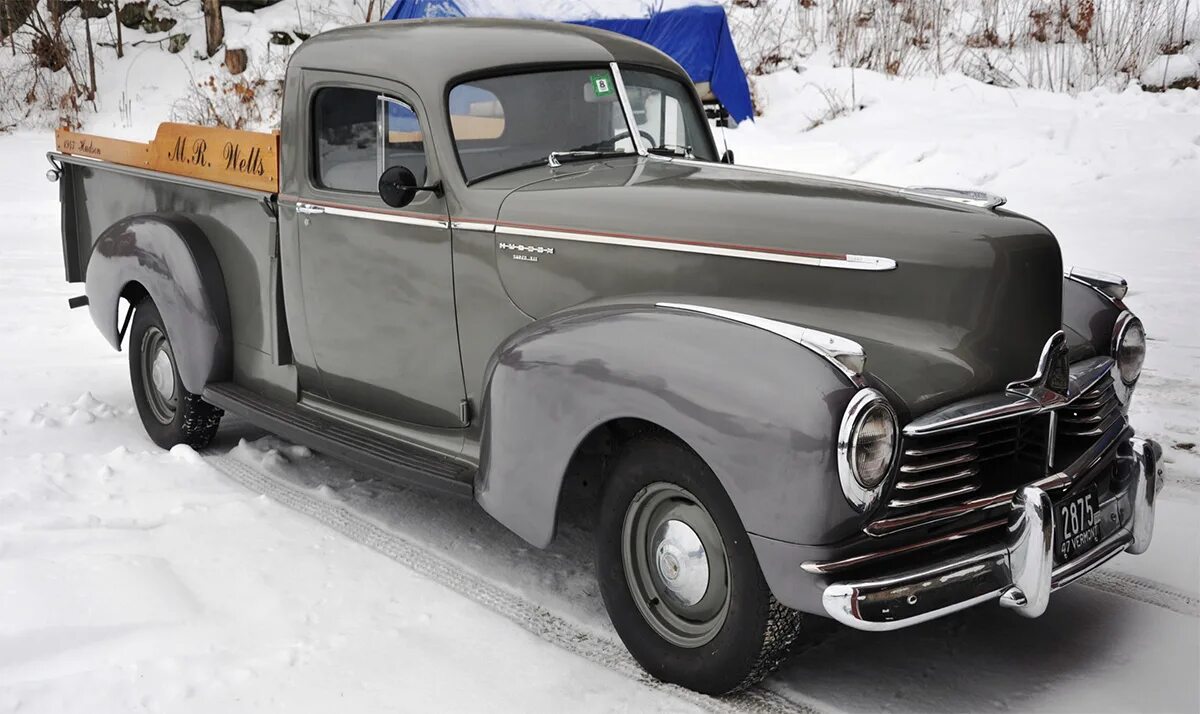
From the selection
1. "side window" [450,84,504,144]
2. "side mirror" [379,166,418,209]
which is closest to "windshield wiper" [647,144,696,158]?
"side window" [450,84,504,144]

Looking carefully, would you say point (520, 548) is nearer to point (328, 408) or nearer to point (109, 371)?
point (328, 408)

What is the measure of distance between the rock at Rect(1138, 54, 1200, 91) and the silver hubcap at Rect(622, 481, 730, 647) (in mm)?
11629

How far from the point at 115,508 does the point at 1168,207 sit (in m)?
7.99

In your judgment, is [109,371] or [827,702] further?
[109,371]

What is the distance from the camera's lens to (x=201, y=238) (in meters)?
4.77

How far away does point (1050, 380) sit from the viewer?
3.04 m

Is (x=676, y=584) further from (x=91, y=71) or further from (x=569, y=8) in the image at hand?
(x=91, y=71)

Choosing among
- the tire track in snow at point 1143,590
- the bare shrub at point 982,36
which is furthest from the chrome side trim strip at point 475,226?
the bare shrub at point 982,36

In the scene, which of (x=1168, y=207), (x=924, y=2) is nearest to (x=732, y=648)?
(x=1168, y=207)

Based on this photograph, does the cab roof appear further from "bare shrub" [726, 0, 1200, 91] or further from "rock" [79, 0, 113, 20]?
"rock" [79, 0, 113, 20]

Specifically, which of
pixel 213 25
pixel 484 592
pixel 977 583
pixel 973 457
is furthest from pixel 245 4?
pixel 977 583

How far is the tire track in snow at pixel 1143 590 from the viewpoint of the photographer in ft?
11.5

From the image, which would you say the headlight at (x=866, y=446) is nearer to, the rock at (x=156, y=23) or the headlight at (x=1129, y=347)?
the headlight at (x=1129, y=347)

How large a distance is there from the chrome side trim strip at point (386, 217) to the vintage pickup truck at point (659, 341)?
12mm
